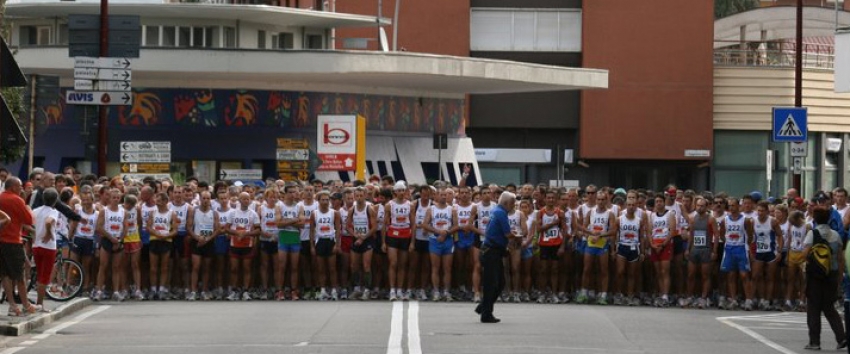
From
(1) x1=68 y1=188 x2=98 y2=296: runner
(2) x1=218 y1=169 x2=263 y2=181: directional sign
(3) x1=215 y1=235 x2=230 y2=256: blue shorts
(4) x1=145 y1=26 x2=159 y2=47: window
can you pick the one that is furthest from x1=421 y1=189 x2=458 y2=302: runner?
(4) x1=145 y1=26 x2=159 y2=47: window

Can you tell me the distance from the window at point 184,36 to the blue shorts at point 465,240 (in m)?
26.4

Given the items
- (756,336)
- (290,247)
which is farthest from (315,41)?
(756,336)

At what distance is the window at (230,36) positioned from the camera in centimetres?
5394

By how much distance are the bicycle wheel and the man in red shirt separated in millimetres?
3582

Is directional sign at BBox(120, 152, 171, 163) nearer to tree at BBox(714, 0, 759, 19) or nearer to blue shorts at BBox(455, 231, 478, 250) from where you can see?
blue shorts at BBox(455, 231, 478, 250)

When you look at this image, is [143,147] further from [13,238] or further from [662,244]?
[13,238]

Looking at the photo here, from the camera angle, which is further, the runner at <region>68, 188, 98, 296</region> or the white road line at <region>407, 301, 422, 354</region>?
the runner at <region>68, 188, 98, 296</region>

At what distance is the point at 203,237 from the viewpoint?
94.1ft

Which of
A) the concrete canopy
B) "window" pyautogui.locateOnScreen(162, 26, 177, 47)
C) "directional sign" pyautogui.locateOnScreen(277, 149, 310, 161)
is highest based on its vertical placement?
"window" pyautogui.locateOnScreen(162, 26, 177, 47)

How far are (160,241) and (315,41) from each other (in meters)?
29.9

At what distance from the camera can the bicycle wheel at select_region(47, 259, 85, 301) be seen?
86.7ft

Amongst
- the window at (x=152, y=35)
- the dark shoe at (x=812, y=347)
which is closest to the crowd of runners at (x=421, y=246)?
the dark shoe at (x=812, y=347)

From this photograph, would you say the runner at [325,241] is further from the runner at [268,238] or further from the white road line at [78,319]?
the white road line at [78,319]

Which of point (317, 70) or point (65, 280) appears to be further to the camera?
point (317, 70)
